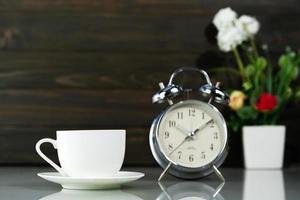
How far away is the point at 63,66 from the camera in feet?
6.02

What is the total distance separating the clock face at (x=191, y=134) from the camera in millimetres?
1280

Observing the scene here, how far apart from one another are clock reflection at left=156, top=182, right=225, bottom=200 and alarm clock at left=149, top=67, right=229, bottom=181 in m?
0.04

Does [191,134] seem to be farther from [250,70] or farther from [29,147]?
[29,147]

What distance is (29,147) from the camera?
1.83 metres

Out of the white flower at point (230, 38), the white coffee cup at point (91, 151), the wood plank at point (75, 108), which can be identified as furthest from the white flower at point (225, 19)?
the white coffee cup at point (91, 151)

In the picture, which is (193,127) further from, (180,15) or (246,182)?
(180,15)

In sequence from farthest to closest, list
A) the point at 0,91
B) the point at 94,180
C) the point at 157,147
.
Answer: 1. the point at 0,91
2. the point at 157,147
3. the point at 94,180

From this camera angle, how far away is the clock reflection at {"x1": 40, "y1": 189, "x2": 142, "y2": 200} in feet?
3.27

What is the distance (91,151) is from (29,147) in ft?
2.58

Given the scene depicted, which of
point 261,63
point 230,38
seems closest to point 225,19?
point 230,38

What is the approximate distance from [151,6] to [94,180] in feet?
3.02

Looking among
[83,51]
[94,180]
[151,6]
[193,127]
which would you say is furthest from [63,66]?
[94,180]

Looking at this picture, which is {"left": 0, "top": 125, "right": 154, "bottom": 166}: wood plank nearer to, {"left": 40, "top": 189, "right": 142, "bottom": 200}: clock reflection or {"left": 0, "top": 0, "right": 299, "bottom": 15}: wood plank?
{"left": 0, "top": 0, "right": 299, "bottom": 15}: wood plank

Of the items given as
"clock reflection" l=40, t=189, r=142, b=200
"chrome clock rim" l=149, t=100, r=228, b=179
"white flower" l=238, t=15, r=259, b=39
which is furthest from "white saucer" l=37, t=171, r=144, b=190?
A: "white flower" l=238, t=15, r=259, b=39
